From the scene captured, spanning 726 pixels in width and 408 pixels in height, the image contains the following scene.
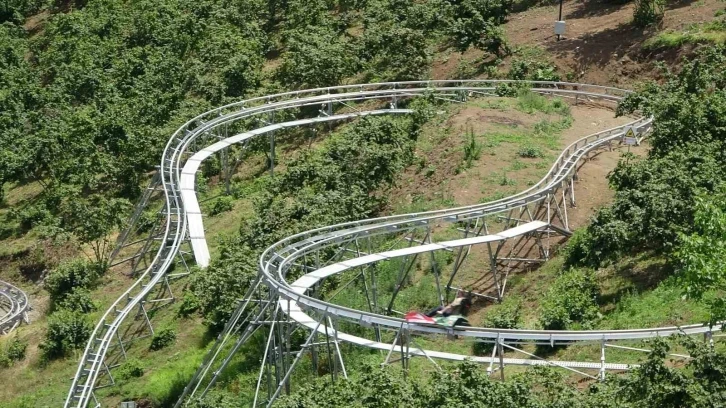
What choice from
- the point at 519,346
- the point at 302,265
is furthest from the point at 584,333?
the point at 302,265

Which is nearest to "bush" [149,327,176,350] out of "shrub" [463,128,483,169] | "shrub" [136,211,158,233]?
"shrub" [136,211,158,233]

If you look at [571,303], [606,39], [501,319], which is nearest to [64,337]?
[501,319]

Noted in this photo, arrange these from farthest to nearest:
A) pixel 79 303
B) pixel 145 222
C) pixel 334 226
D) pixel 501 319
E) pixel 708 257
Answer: pixel 145 222
pixel 79 303
pixel 334 226
pixel 501 319
pixel 708 257

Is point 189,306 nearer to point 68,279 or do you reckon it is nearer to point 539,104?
point 68,279

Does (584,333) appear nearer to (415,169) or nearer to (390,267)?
(390,267)

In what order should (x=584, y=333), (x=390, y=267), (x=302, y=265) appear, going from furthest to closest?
1. (x=390, y=267)
2. (x=302, y=265)
3. (x=584, y=333)

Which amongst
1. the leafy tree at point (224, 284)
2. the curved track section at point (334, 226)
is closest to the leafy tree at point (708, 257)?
the curved track section at point (334, 226)
